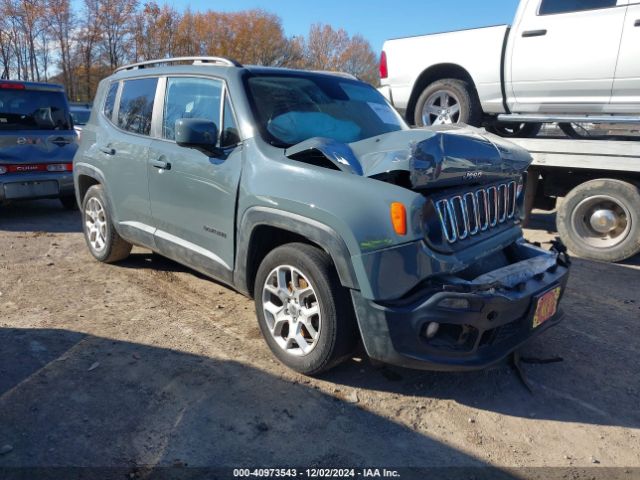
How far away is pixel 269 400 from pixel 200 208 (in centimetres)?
153

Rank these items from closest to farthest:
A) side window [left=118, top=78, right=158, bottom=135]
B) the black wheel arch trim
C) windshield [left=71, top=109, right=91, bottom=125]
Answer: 1. side window [left=118, top=78, right=158, bottom=135]
2. the black wheel arch trim
3. windshield [left=71, top=109, right=91, bottom=125]

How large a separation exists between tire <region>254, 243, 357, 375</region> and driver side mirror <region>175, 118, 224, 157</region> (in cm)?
91

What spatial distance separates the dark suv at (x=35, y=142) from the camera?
7.62 metres

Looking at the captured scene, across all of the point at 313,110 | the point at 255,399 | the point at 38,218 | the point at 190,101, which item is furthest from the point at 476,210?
the point at 38,218

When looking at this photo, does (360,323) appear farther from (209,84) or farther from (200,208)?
(209,84)

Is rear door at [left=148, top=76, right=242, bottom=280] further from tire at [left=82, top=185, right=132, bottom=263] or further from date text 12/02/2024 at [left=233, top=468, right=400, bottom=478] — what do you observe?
date text 12/02/2024 at [left=233, top=468, right=400, bottom=478]

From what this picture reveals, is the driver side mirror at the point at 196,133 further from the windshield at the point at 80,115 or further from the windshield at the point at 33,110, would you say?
the windshield at the point at 80,115

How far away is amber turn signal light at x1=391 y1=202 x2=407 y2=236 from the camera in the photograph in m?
2.69

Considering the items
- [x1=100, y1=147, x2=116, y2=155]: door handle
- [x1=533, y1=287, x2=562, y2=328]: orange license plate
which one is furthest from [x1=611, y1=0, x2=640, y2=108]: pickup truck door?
[x1=100, y1=147, x2=116, y2=155]: door handle

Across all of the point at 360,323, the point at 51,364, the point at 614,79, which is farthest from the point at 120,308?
the point at 614,79

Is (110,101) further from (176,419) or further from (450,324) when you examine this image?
(450,324)

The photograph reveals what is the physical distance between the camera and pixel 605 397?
10.5 ft

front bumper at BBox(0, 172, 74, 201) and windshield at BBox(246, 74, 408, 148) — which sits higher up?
windshield at BBox(246, 74, 408, 148)

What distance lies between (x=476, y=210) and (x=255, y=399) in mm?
1736
